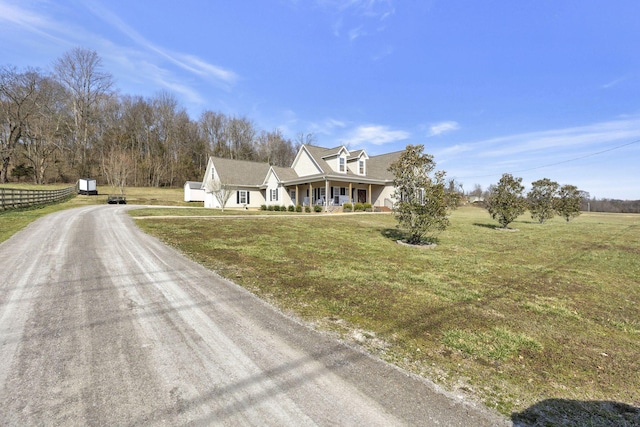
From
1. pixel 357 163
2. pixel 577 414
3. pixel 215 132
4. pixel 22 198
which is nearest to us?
pixel 577 414

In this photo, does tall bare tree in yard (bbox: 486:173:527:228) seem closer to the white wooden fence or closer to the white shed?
the white wooden fence

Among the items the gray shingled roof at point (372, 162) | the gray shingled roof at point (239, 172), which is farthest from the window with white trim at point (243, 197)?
the gray shingled roof at point (372, 162)

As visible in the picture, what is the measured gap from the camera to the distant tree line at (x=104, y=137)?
3672 cm

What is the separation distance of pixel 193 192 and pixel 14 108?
→ 87.5ft

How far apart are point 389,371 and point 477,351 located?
1209mm

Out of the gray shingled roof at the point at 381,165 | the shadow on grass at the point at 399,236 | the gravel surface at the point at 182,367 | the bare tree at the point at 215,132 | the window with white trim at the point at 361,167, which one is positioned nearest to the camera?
the gravel surface at the point at 182,367

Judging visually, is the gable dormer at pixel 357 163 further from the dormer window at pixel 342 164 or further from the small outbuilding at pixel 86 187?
the small outbuilding at pixel 86 187

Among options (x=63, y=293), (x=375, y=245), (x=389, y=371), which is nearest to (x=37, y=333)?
(x=63, y=293)

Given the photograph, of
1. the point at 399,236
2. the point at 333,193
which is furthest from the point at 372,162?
the point at 399,236

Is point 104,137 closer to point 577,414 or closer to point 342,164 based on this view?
point 342,164

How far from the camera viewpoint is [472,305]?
4504mm

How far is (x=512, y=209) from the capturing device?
15.1 metres

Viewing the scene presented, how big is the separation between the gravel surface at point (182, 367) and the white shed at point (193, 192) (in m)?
32.9

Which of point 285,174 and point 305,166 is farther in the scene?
point 285,174
